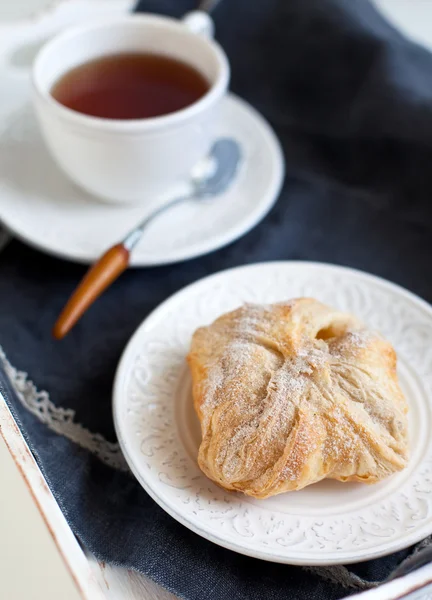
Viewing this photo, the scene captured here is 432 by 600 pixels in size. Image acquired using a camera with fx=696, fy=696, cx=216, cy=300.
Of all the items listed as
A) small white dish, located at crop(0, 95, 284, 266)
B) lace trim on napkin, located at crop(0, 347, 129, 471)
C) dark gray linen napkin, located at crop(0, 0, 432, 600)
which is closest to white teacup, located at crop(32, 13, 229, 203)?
small white dish, located at crop(0, 95, 284, 266)

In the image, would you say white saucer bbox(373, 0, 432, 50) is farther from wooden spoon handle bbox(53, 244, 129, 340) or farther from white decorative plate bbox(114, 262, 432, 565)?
wooden spoon handle bbox(53, 244, 129, 340)

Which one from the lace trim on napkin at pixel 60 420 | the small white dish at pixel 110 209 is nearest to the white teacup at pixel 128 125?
the small white dish at pixel 110 209

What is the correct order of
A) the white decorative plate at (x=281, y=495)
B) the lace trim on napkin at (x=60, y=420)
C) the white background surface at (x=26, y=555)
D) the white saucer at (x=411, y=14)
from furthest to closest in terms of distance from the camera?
the white saucer at (x=411, y=14) < the lace trim on napkin at (x=60, y=420) < the white decorative plate at (x=281, y=495) < the white background surface at (x=26, y=555)

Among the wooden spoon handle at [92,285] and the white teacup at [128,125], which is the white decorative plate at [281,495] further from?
the white teacup at [128,125]

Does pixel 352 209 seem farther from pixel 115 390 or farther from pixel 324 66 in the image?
pixel 115 390

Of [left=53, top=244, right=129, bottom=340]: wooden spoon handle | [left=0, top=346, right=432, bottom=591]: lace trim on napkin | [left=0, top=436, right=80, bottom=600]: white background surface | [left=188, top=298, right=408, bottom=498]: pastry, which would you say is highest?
[left=188, top=298, right=408, bottom=498]: pastry

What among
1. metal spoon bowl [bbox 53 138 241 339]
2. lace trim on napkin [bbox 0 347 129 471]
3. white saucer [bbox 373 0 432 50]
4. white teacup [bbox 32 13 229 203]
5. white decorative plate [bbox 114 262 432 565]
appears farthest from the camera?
white saucer [bbox 373 0 432 50]

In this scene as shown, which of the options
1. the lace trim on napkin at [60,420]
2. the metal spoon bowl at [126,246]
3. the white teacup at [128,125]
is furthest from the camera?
the white teacup at [128,125]

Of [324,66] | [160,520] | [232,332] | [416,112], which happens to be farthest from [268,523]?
[324,66]
